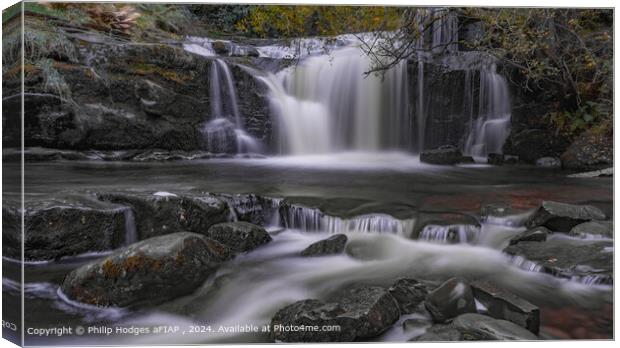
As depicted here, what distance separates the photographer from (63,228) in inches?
152

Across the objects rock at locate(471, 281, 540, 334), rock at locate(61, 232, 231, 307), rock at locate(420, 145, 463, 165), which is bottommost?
rock at locate(471, 281, 540, 334)

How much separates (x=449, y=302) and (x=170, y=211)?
6.70ft

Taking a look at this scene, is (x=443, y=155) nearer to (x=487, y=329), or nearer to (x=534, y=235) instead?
(x=534, y=235)

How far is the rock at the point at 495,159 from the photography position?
4.27 meters

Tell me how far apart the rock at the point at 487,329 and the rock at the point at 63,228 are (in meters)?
2.37

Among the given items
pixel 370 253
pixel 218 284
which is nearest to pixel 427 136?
pixel 370 253

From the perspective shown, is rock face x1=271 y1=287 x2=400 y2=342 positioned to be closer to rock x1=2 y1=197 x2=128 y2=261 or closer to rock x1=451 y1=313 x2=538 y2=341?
rock x1=451 y1=313 x2=538 y2=341

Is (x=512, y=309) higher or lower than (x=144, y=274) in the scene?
lower

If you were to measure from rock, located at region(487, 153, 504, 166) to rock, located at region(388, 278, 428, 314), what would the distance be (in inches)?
44.6

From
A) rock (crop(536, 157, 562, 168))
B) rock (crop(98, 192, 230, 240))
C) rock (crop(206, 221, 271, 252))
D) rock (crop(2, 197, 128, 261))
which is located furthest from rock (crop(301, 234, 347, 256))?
rock (crop(536, 157, 562, 168))

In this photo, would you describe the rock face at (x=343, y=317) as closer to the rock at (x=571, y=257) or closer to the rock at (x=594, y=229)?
the rock at (x=571, y=257)

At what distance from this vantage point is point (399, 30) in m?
4.09

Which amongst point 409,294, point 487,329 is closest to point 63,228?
point 409,294

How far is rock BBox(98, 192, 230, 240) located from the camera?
397cm
